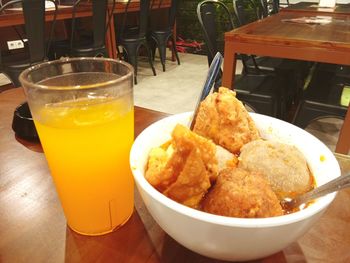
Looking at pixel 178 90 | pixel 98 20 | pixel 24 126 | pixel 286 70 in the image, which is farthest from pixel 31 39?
pixel 286 70

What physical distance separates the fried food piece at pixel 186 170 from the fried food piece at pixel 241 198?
18 millimetres

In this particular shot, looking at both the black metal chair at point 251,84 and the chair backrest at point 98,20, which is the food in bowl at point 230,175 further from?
the chair backrest at point 98,20

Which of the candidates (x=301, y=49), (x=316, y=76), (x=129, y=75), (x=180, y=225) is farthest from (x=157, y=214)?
(x=316, y=76)

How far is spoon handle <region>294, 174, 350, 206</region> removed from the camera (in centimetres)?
32

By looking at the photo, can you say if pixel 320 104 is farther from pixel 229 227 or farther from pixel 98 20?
pixel 98 20

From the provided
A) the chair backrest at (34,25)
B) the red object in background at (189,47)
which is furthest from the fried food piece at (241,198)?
the red object in background at (189,47)

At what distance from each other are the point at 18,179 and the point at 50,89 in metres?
0.27

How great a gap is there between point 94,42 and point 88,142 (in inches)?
95.5

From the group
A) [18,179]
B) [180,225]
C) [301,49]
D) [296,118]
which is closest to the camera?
[180,225]

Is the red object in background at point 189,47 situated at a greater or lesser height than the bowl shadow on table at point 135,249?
lesser

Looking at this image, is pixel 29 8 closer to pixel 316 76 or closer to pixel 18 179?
pixel 18 179

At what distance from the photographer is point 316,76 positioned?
1908mm

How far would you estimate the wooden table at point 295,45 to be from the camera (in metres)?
1.26

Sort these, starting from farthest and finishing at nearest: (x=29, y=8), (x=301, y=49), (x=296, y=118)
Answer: (x=29, y=8) → (x=296, y=118) → (x=301, y=49)
